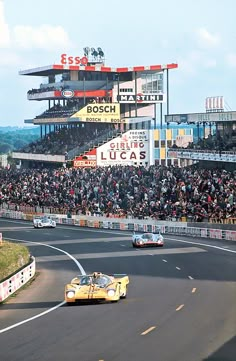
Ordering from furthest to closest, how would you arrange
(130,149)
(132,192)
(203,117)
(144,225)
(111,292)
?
(130,149)
(203,117)
(132,192)
(144,225)
(111,292)

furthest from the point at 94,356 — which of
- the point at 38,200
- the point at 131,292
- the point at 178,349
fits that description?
the point at 38,200

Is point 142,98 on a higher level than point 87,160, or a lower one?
higher

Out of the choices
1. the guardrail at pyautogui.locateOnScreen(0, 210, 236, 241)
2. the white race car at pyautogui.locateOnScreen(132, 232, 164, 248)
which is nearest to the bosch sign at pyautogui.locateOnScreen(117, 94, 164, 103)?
the guardrail at pyautogui.locateOnScreen(0, 210, 236, 241)

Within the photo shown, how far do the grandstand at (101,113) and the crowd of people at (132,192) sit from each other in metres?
8.23

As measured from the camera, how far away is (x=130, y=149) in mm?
119125

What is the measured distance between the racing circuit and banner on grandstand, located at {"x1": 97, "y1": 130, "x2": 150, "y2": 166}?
63388 mm

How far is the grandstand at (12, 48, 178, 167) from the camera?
119 meters

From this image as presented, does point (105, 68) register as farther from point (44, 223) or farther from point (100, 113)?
point (44, 223)

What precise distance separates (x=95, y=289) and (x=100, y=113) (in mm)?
91839

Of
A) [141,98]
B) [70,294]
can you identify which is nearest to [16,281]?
[70,294]

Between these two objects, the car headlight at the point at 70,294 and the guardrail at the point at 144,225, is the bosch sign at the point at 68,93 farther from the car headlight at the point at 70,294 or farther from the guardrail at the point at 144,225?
the car headlight at the point at 70,294

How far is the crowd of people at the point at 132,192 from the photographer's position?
230 ft

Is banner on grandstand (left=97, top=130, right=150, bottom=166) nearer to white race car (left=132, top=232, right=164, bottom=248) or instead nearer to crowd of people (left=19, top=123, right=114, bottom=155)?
crowd of people (left=19, top=123, right=114, bottom=155)

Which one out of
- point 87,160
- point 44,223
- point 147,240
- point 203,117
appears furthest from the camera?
point 87,160
